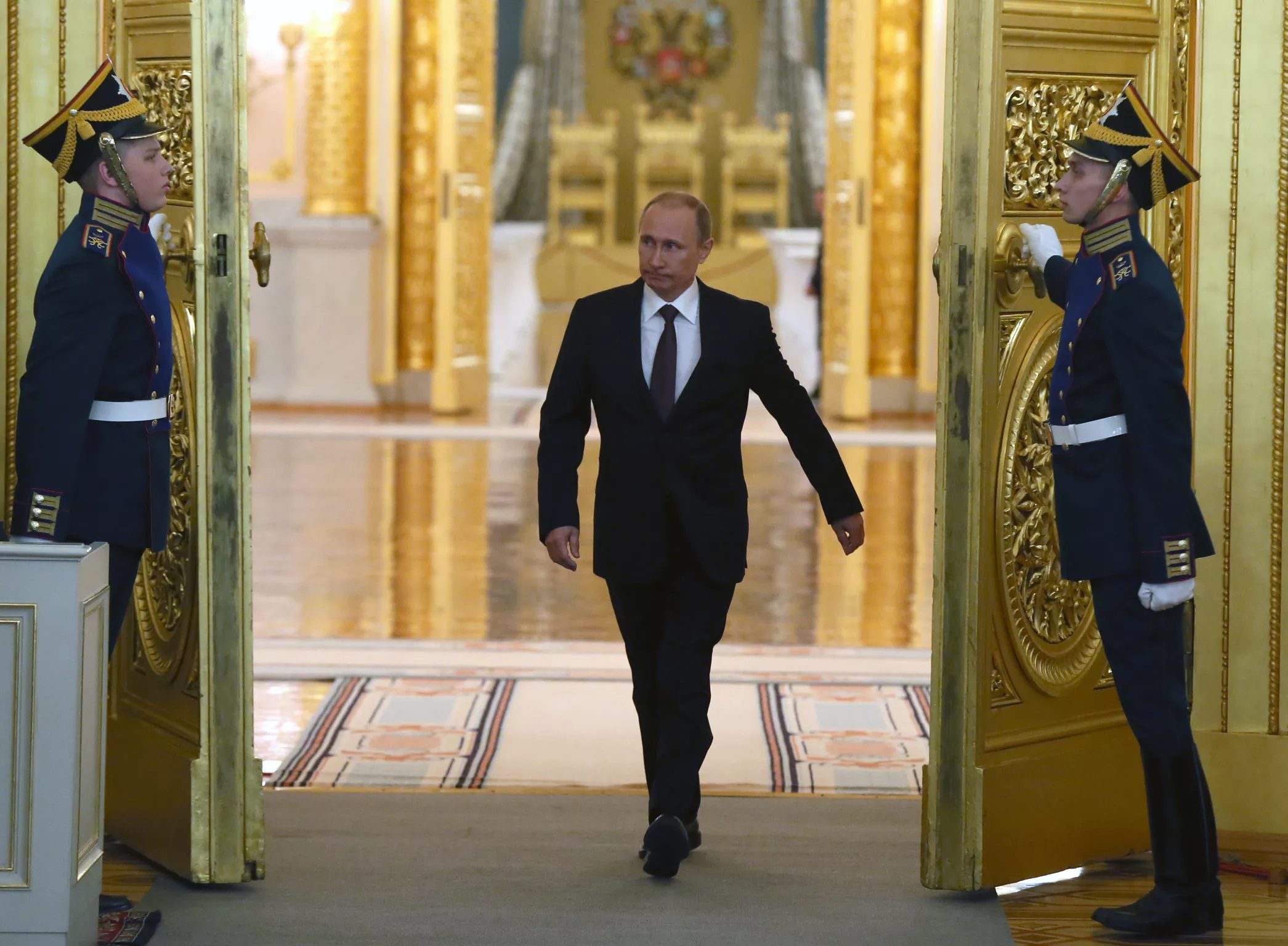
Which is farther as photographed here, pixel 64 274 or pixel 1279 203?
pixel 1279 203

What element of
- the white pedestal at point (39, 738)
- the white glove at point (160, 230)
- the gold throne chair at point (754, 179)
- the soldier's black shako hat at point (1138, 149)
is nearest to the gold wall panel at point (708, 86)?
the gold throne chair at point (754, 179)

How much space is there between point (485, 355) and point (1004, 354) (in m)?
10.4

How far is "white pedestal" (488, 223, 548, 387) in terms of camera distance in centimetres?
1755

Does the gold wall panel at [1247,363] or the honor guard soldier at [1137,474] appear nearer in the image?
the honor guard soldier at [1137,474]

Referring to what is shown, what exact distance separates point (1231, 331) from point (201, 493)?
2.24m

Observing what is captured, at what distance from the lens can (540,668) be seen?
5.79 m

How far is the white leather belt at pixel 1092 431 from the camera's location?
3398 millimetres

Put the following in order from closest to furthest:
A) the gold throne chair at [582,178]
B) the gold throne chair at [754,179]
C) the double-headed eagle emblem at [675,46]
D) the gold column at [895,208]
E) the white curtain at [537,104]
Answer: the gold column at [895,208], the gold throne chair at [754,179], the gold throne chair at [582,178], the white curtain at [537,104], the double-headed eagle emblem at [675,46]

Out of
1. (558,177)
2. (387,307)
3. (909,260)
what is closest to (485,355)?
(387,307)

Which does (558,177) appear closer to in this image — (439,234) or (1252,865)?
(439,234)

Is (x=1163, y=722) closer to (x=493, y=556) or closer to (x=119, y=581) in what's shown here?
(x=119, y=581)

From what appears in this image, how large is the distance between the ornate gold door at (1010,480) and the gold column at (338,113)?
998 cm

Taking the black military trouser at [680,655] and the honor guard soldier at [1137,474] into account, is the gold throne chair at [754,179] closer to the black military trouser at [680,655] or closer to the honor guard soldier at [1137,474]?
the black military trouser at [680,655]

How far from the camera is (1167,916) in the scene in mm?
3438
